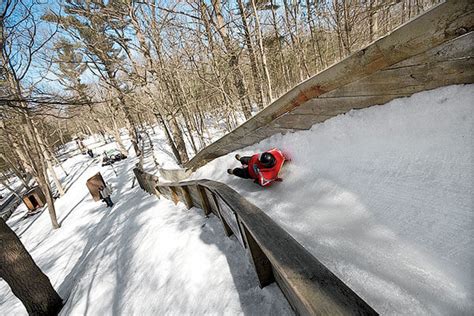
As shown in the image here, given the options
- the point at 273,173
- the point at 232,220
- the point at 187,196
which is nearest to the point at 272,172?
the point at 273,173

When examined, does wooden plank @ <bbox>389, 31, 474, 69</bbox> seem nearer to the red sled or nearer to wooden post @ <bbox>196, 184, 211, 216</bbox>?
the red sled

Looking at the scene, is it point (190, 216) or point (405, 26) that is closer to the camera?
point (405, 26)

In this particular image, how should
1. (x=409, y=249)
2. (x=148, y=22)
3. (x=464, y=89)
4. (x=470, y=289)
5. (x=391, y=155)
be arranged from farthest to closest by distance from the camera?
(x=148, y=22)
(x=391, y=155)
(x=464, y=89)
(x=409, y=249)
(x=470, y=289)

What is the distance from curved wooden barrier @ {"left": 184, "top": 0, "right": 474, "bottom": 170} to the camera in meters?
1.28

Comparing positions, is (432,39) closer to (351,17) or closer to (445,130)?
(445,130)

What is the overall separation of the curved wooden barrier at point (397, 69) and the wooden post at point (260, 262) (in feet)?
5.05

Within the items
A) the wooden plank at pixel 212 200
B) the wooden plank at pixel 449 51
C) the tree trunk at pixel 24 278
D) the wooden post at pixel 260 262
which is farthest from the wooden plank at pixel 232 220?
the tree trunk at pixel 24 278

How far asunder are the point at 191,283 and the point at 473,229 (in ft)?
6.79

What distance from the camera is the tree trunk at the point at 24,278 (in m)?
3.38

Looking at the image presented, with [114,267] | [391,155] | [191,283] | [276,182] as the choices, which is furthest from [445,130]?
[114,267]

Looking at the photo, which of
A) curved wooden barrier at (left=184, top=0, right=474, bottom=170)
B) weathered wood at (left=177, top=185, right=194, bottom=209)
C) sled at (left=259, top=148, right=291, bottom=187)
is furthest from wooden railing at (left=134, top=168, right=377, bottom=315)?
weathered wood at (left=177, top=185, right=194, bottom=209)

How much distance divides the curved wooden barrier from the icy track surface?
104 mm

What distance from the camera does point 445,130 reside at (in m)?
1.38

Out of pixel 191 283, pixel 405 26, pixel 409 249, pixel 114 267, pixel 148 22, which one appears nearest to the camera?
pixel 409 249
